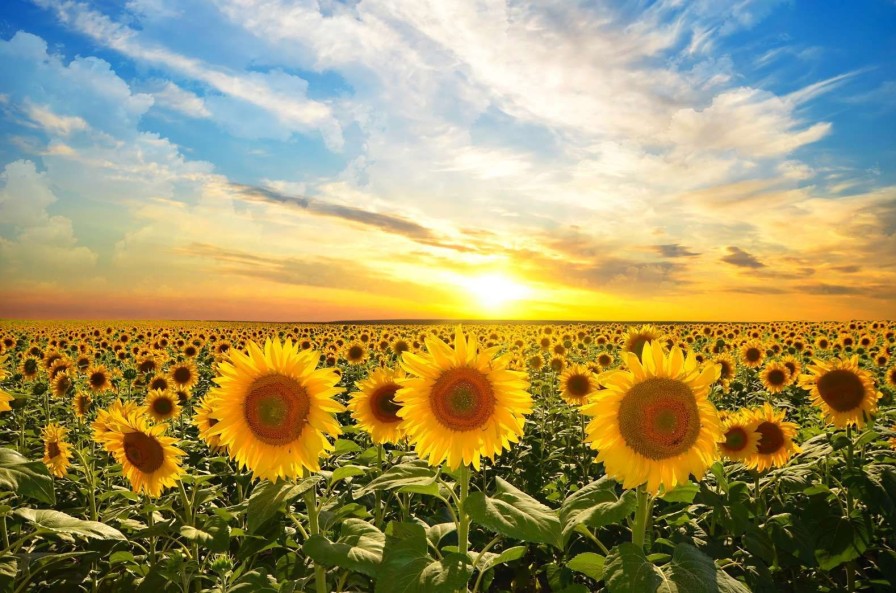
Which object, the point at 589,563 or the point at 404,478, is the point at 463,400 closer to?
the point at 404,478

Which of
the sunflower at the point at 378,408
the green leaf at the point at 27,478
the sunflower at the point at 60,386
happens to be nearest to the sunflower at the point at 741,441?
the sunflower at the point at 378,408

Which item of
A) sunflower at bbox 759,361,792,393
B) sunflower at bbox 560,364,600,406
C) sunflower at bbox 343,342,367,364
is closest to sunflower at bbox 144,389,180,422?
sunflower at bbox 560,364,600,406

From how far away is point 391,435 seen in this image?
5445 mm

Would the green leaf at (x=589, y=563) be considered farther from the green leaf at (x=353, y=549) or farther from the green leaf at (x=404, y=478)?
the green leaf at (x=353, y=549)

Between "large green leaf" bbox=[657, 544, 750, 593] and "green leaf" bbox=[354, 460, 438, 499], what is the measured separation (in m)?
1.26

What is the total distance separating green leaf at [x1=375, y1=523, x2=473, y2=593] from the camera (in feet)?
9.37

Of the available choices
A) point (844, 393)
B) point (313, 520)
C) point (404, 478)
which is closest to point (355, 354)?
point (844, 393)

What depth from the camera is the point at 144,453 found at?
4.87 m

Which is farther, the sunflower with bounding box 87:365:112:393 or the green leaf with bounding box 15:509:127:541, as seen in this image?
the sunflower with bounding box 87:365:112:393

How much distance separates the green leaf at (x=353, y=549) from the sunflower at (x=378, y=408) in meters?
1.87

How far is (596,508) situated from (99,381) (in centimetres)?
1298

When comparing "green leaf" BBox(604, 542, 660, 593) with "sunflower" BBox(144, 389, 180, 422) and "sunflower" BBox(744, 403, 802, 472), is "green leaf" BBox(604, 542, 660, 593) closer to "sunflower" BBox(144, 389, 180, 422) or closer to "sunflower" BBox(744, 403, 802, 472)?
"sunflower" BBox(744, 403, 802, 472)

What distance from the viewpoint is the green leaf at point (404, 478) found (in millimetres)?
3275

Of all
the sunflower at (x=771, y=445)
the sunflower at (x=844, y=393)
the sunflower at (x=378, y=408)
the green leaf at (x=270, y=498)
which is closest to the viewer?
the green leaf at (x=270, y=498)
